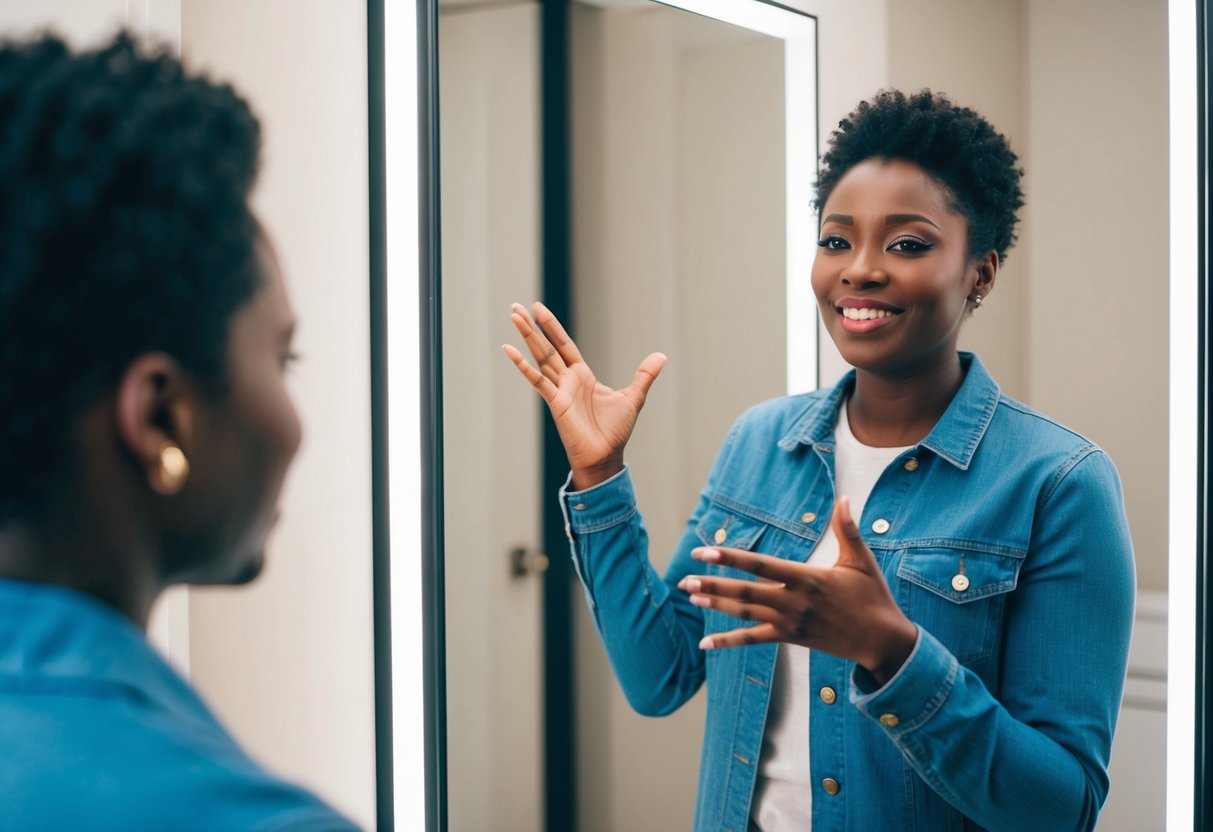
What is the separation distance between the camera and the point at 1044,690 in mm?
694

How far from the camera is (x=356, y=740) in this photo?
1123 mm

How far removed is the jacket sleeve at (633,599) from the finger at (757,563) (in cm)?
24

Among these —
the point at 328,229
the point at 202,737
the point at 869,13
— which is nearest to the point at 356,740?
the point at 328,229

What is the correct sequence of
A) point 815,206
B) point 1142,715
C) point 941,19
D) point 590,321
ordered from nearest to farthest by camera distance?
point 815,206, point 1142,715, point 941,19, point 590,321

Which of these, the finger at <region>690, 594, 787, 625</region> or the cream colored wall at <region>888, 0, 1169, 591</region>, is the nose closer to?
the finger at <region>690, 594, 787, 625</region>

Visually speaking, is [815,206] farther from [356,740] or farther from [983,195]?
[356,740]

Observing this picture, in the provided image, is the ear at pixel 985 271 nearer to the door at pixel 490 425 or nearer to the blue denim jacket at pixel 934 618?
the blue denim jacket at pixel 934 618

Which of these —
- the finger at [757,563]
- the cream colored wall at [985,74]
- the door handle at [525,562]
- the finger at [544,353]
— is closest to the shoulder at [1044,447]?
the finger at [757,563]

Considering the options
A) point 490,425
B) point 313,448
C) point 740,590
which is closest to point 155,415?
point 740,590

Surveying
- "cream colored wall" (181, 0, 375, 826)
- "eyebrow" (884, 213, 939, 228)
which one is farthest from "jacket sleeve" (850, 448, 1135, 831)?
"cream colored wall" (181, 0, 375, 826)

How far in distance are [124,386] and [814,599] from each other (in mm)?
407

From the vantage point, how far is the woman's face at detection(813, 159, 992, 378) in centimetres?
80

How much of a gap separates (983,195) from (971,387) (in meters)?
0.16

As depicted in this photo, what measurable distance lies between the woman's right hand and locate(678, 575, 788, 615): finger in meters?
0.25
